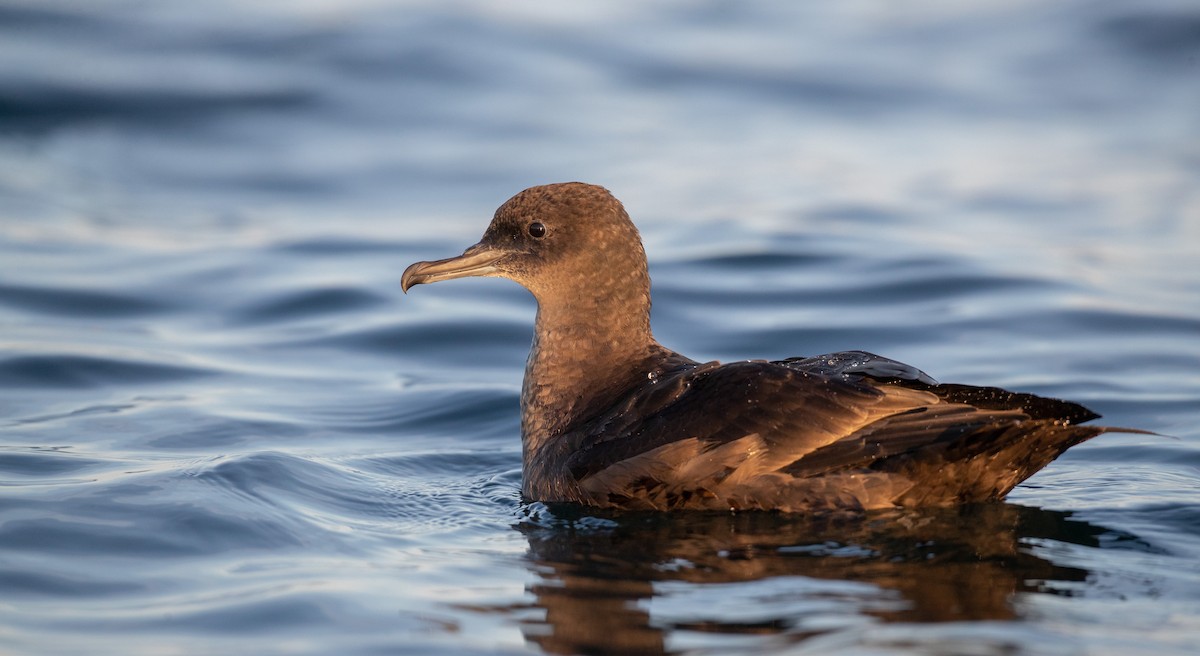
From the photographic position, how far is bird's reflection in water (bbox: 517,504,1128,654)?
15.3ft

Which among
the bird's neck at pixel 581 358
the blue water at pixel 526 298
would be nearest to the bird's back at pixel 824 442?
the blue water at pixel 526 298

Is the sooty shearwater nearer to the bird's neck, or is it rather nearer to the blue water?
the bird's neck

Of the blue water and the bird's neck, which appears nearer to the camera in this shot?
the blue water

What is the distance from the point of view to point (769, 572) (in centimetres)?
516

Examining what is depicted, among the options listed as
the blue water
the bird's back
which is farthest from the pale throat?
the bird's back

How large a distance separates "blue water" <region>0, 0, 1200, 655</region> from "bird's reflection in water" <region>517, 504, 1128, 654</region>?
0.06 ft

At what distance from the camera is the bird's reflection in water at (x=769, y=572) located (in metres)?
4.66

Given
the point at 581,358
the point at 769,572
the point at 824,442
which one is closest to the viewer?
the point at 769,572

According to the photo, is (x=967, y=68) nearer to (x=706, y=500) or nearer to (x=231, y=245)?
(x=231, y=245)

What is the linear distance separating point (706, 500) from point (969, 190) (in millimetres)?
8269

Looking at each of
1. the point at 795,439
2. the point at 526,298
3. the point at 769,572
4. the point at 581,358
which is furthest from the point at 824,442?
the point at 526,298

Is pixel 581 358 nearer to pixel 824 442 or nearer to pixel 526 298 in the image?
pixel 824 442

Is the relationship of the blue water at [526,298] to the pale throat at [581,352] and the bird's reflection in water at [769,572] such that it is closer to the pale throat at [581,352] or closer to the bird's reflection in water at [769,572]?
the bird's reflection in water at [769,572]

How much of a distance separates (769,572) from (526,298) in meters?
6.20
